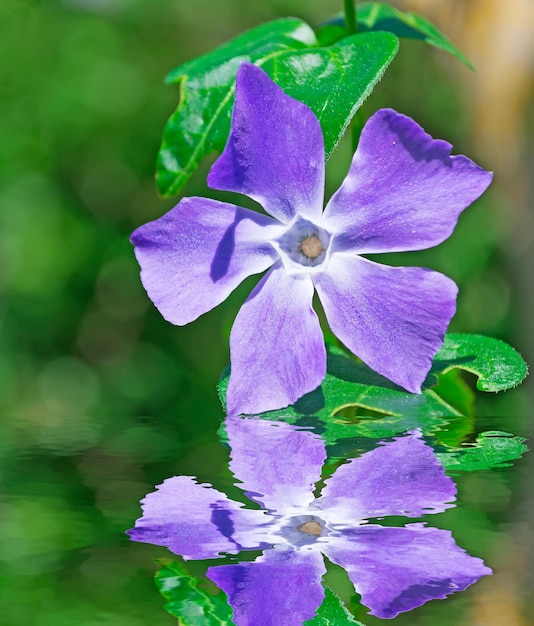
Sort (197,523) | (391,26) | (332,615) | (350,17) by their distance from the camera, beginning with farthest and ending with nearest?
(391,26)
(350,17)
(197,523)
(332,615)

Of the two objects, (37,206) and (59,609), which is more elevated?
(59,609)

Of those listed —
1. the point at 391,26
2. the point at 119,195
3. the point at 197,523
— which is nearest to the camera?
the point at 197,523

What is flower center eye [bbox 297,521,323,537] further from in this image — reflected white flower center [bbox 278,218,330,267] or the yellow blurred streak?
the yellow blurred streak

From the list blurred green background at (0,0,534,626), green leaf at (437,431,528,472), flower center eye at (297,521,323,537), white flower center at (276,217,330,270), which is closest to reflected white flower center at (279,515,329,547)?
flower center eye at (297,521,323,537)

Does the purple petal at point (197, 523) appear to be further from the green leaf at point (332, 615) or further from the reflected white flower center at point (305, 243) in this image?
the reflected white flower center at point (305, 243)

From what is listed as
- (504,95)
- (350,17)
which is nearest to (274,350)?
(350,17)

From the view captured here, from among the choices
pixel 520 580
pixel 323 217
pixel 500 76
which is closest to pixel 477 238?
pixel 500 76

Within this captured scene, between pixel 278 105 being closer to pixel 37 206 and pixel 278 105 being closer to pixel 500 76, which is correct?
pixel 500 76

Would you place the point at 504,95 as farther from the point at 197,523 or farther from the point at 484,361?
the point at 197,523
